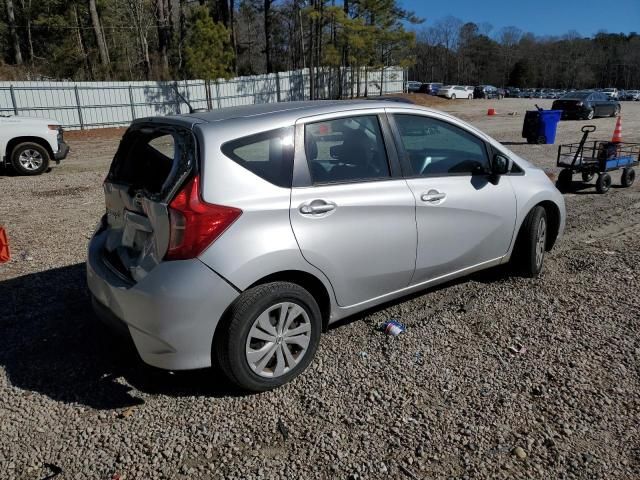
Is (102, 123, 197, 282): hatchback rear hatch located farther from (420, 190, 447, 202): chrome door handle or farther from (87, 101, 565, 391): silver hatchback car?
(420, 190, 447, 202): chrome door handle

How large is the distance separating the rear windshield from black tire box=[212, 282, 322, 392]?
2.41ft

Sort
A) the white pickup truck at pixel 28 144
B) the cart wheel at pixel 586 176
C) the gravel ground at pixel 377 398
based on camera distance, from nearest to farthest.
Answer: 1. the gravel ground at pixel 377 398
2. the cart wheel at pixel 586 176
3. the white pickup truck at pixel 28 144

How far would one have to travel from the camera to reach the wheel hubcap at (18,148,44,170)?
440 inches

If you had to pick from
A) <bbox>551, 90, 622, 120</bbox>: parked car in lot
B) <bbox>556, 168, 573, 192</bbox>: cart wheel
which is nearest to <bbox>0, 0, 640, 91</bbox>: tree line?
<bbox>551, 90, 622, 120</bbox>: parked car in lot

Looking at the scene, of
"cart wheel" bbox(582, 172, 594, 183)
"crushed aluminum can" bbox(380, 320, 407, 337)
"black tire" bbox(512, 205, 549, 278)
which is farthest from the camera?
"cart wheel" bbox(582, 172, 594, 183)

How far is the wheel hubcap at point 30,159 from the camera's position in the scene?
11.2 m

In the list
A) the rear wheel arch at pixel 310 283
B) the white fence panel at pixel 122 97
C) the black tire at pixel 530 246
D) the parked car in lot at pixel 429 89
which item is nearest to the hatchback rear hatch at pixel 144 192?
the rear wheel arch at pixel 310 283

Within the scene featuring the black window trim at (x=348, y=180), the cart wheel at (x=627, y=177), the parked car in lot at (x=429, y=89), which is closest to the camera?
the black window trim at (x=348, y=180)

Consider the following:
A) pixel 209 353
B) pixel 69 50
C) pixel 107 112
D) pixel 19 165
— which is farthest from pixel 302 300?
pixel 69 50

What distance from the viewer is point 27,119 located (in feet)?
36.6

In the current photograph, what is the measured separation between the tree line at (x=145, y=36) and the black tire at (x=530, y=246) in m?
27.2

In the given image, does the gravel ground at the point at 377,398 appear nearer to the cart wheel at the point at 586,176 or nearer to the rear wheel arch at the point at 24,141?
the cart wheel at the point at 586,176

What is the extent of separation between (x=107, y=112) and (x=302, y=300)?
24908 millimetres

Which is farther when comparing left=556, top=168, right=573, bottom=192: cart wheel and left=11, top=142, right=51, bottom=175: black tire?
left=11, top=142, right=51, bottom=175: black tire
